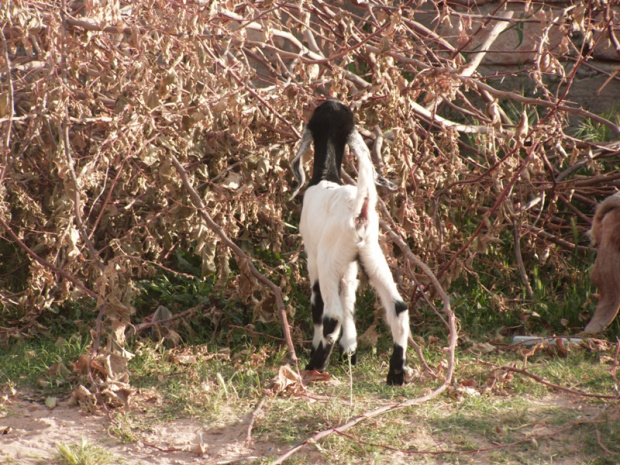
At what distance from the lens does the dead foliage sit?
3.79 metres

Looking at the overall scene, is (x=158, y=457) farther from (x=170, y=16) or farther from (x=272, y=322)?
(x=170, y=16)

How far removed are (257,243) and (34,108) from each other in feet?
7.01

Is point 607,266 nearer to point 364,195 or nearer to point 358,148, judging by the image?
point 358,148

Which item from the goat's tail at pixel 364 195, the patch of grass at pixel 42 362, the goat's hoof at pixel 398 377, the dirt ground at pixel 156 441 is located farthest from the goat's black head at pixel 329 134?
the patch of grass at pixel 42 362

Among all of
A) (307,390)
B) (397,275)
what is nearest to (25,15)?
(307,390)

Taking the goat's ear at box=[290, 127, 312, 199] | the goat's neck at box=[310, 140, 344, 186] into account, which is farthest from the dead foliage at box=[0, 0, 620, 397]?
the goat's neck at box=[310, 140, 344, 186]

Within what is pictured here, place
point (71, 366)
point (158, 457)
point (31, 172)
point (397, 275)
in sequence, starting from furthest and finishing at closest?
point (31, 172) < point (397, 275) < point (71, 366) < point (158, 457)

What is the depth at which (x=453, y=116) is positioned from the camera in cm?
664

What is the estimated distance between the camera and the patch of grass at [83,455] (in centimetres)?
311

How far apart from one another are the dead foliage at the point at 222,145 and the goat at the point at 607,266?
40 centimetres

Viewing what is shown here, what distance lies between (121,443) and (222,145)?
2183mm

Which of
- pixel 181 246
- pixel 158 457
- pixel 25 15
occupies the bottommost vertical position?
pixel 158 457

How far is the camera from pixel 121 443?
334 centimetres

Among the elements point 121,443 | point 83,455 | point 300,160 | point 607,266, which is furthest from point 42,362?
point 607,266
